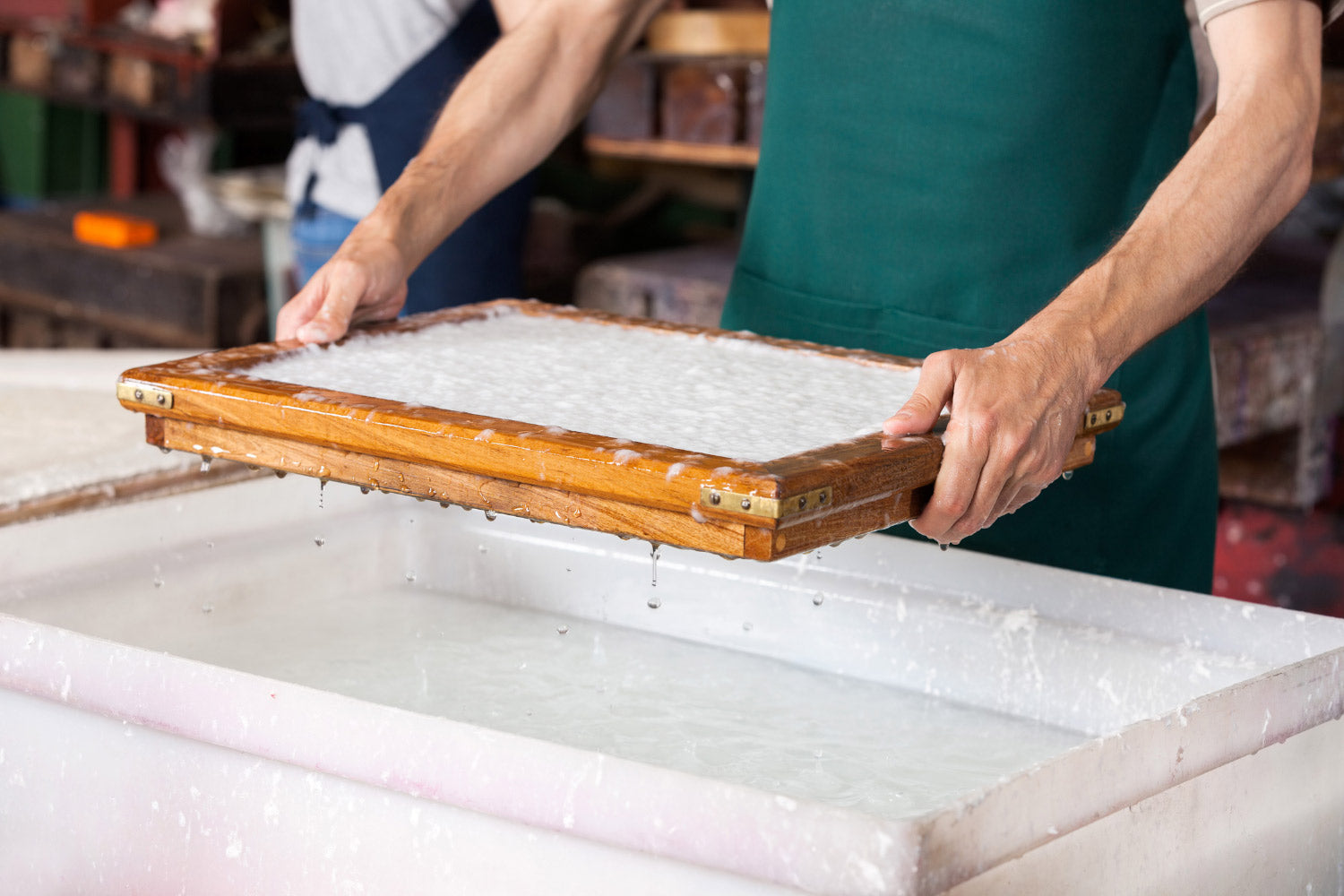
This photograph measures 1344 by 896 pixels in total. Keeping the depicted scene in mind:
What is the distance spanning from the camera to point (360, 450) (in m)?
0.97

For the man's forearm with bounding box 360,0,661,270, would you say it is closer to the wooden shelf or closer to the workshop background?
the workshop background

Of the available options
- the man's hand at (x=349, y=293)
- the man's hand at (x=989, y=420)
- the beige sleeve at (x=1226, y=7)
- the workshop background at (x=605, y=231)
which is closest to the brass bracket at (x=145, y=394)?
the man's hand at (x=349, y=293)

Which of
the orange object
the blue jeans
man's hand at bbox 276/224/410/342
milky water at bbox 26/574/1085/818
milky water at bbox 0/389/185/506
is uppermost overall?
man's hand at bbox 276/224/410/342

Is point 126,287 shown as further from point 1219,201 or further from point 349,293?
point 1219,201

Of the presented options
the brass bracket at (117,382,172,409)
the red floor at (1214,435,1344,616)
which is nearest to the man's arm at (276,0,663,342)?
the brass bracket at (117,382,172,409)

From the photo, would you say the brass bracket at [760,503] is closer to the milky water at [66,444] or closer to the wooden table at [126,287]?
the milky water at [66,444]

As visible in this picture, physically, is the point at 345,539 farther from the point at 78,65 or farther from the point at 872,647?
the point at 78,65

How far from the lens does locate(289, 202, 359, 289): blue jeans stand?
7.99ft

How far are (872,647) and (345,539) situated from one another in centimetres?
49

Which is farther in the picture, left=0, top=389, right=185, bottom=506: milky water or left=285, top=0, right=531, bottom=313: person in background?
left=285, top=0, right=531, bottom=313: person in background

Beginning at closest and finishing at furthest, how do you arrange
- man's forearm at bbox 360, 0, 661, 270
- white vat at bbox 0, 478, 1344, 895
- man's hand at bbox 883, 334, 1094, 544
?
white vat at bbox 0, 478, 1344, 895, man's hand at bbox 883, 334, 1094, 544, man's forearm at bbox 360, 0, 661, 270

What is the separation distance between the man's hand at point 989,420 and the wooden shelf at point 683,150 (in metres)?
1.42

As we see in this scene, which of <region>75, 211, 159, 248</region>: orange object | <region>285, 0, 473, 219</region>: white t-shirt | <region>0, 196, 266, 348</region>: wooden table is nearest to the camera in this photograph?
<region>285, 0, 473, 219</region>: white t-shirt

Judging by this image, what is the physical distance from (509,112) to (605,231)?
1685mm
